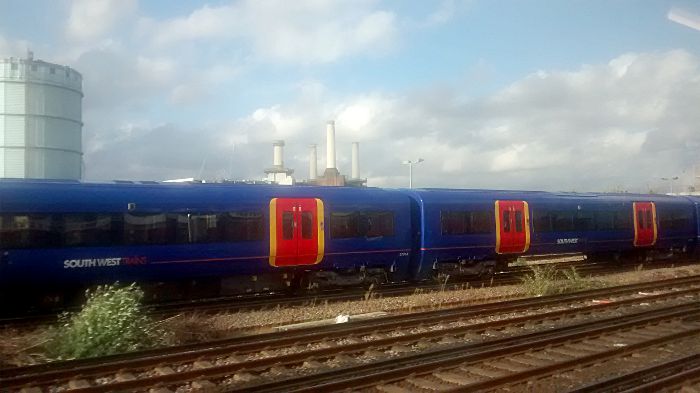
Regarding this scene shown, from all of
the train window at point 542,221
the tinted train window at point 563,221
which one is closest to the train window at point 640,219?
the tinted train window at point 563,221

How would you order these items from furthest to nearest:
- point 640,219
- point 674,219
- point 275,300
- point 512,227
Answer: point 674,219, point 640,219, point 512,227, point 275,300

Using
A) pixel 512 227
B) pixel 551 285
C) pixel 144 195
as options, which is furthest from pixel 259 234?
pixel 512 227

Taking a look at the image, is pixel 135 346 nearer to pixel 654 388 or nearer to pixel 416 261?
pixel 654 388

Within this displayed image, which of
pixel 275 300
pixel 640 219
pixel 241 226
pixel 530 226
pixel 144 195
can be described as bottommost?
pixel 275 300

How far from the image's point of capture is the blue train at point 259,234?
41.5 ft

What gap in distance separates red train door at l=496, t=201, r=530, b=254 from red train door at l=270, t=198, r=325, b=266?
703 cm

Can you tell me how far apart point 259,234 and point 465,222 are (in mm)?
7296

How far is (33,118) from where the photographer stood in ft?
163

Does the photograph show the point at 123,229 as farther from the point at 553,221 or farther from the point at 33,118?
the point at 33,118

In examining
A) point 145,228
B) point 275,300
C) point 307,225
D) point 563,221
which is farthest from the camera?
point 563,221

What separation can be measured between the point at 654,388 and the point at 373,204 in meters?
10.8

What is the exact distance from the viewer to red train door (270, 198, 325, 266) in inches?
611

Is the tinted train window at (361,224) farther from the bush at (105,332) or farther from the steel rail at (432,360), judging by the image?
the steel rail at (432,360)

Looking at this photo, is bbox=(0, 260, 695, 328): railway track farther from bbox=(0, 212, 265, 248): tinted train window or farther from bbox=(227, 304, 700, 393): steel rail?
bbox=(227, 304, 700, 393): steel rail
